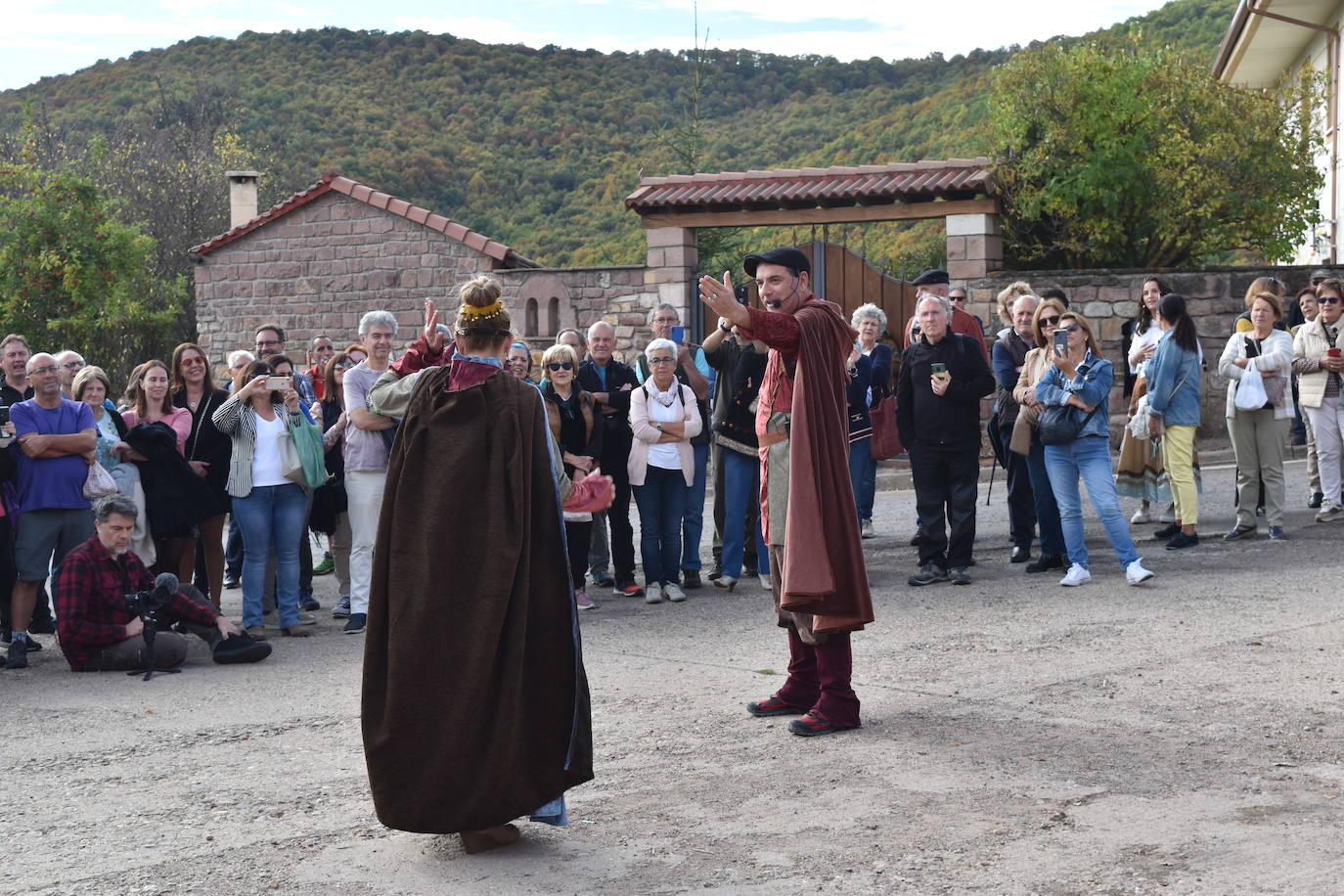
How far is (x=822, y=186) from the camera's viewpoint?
17172 millimetres

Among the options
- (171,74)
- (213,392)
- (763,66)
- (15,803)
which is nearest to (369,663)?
(15,803)

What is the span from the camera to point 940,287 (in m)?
11.4

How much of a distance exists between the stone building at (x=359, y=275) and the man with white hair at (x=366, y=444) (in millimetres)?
9433

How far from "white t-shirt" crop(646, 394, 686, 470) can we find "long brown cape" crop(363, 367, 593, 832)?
15.3ft

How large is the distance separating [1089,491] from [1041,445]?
0.75 meters

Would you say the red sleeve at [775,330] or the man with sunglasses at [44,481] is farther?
the man with sunglasses at [44,481]

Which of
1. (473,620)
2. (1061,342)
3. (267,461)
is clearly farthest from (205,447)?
(1061,342)

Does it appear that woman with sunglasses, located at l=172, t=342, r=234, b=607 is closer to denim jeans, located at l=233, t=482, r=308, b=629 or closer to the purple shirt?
denim jeans, located at l=233, t=482, r=308, b=629

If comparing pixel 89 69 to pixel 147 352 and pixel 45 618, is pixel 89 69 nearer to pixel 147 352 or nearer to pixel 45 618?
pixel 147 352

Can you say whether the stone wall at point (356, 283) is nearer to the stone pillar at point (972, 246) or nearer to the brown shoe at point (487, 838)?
the stone pillar at point (972, 246)

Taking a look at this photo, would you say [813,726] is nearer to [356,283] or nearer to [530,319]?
[530,319]

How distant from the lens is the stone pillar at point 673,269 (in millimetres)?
17531

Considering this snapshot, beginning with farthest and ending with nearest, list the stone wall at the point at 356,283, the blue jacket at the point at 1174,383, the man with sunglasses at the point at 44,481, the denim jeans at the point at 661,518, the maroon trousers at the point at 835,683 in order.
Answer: the stone wall at the point at 356,283 → the blue jacket at the point at 1174,383 → the denim jeans at the point at 661,518 → the man with sunglasses at the point at 44,481 → the maroon trousers at the point at 835,683

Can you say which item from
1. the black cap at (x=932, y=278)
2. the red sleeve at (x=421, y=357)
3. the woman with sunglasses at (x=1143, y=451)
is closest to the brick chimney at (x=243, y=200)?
the black cap at (x=932, y=278)
